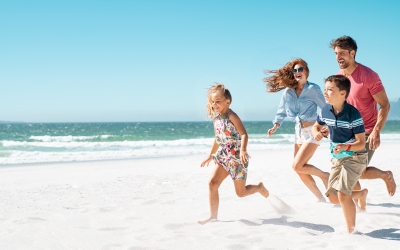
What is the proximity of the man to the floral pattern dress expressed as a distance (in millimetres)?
1247

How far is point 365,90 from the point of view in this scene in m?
3.98

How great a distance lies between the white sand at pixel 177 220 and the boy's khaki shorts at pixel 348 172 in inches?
17.2

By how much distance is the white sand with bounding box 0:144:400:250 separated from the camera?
3.62 m

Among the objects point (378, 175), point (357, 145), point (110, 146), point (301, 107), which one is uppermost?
point (301, 107)

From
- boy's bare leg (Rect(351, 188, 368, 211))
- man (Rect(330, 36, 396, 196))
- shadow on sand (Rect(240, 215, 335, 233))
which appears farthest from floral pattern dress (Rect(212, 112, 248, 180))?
man (Rect(330, 36, 396, 196))

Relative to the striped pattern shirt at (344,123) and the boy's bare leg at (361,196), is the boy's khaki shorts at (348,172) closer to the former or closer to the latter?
the striped pattern shirt at (344,123)

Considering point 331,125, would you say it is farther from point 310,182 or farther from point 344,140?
point 310,182

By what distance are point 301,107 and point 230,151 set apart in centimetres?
124

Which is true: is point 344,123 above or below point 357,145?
above

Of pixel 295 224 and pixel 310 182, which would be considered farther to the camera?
pixel 310 182

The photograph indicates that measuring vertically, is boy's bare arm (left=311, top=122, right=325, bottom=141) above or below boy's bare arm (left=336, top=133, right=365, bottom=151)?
above

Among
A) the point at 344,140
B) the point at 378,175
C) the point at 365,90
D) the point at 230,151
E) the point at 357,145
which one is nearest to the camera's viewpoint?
the point at 357,145

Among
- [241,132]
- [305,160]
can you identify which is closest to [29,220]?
[241,132]

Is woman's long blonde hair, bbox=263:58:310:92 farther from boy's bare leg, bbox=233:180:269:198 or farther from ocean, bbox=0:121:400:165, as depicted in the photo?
ocean, bbox=0:121:400:165
